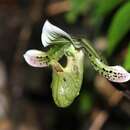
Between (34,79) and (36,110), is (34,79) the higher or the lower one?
the higher one

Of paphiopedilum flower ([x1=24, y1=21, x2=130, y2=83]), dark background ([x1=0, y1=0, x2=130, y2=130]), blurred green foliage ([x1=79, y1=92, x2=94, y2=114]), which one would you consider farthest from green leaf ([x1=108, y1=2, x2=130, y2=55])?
blurred green foliage ([x1=79, y1=92, x2=94, y2=114])

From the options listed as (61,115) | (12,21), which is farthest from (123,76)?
(12,21)

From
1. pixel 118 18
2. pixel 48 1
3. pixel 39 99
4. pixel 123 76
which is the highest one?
pixel 48 1

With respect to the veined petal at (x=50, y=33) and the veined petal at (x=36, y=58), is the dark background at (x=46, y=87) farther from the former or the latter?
the veined petal at (x=50, y=33)

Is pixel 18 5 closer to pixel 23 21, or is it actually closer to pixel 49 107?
pixel 23 21

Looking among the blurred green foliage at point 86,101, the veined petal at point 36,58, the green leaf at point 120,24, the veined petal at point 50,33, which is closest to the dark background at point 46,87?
the blurred green foliage at point 86,101

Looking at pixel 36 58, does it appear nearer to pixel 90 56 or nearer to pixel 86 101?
pixel 90 56
